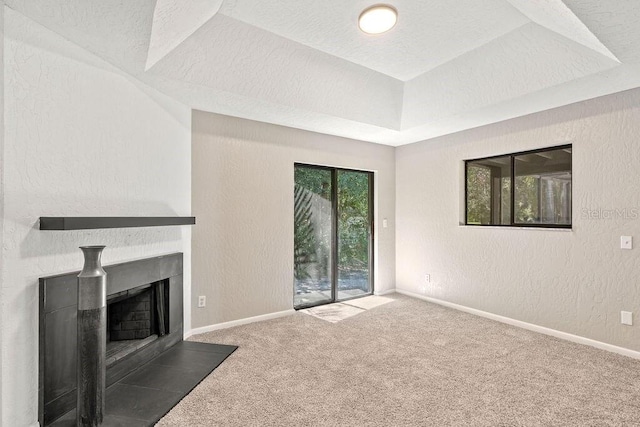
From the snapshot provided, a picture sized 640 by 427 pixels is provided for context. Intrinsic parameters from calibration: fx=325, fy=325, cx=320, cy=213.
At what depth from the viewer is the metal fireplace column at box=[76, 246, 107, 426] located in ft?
6.13

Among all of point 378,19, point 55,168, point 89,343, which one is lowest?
point 89,343

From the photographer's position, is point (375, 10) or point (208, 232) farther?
point (208, 232)

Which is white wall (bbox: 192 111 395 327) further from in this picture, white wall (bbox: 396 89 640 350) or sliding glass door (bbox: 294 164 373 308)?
white wall (bbox: 396 89 640 350)

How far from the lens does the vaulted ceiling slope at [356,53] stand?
6.87ft

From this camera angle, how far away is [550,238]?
3.44 metres

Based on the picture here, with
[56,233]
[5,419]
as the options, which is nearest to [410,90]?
[56,233]

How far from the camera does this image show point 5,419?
67.2 inches

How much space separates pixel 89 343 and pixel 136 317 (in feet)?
3.23

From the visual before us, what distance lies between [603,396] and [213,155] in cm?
386

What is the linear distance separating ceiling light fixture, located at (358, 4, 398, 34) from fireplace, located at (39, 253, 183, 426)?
8.58 ft

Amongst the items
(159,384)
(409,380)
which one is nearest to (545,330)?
(409,380)

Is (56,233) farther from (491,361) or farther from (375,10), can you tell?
(491,361)

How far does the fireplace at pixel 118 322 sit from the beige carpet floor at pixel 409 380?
19.7 inches

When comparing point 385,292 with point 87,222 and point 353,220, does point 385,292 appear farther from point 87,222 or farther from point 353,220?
point 87,222
